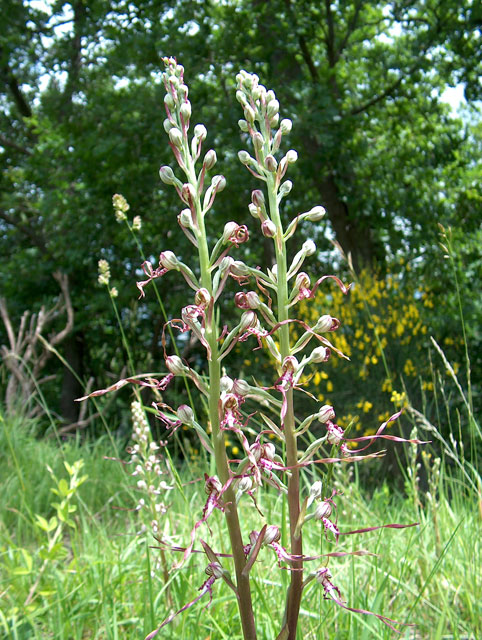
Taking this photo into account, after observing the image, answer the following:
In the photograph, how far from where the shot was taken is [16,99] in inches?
492

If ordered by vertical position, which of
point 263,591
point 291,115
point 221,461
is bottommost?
point 263,591

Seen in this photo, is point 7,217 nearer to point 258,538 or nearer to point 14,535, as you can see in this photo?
point 14,535

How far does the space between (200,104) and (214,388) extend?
7.09m

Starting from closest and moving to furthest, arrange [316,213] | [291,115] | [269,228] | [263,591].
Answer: [269,228]
[316,213]
[263,591]
[291,115]

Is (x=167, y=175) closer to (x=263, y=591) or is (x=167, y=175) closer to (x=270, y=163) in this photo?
(x=270, y=163)

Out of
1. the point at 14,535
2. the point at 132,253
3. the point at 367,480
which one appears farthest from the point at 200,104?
the point at 14,535

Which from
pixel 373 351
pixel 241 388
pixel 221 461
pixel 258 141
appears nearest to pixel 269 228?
pixel 258 141

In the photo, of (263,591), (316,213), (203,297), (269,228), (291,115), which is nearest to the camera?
(203,297)

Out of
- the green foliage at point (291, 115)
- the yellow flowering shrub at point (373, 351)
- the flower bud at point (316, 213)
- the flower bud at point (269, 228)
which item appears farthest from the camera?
the green foliage at point (291, 115)

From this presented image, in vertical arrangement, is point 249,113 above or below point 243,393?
above

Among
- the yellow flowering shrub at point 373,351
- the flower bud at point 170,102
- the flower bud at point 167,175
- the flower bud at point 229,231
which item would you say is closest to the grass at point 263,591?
the flower bud at point 229,231

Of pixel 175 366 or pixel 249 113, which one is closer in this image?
pixel 175 366

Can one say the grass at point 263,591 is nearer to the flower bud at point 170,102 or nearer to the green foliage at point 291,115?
the flower bud at point 170,102

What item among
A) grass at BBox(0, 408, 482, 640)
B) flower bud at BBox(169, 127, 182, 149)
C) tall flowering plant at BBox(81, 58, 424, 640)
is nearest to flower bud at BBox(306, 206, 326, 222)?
tall flowering plant at BBox(81, 58, 424, 640)
